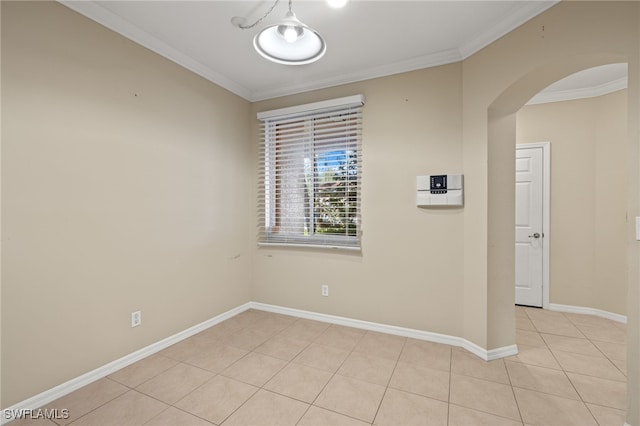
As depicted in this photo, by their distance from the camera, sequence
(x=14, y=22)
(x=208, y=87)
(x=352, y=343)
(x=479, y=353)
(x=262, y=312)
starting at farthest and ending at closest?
(x=262, y=312), (x=208, y=87), (x=352, y=343), (x=479, y=353), (x=14, y=22)

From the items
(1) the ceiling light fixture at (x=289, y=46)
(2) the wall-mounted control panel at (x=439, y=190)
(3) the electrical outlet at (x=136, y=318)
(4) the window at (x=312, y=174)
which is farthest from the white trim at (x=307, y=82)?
(3) the electrical outlet at (x=136, y=318)

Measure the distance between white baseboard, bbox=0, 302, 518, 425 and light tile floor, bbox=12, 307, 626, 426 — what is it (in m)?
0.06

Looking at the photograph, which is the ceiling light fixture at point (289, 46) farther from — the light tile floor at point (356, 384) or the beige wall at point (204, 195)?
the light tile floor at point (356, 384)

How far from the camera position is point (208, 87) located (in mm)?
3016

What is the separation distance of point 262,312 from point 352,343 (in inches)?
50.6

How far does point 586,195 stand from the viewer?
3354mm

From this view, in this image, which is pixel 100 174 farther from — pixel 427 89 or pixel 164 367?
pixel 427 89

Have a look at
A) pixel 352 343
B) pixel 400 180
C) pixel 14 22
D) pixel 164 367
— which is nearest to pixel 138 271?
pixel 164 367

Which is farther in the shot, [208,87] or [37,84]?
[208,87]

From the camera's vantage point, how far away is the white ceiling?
6.63 ft

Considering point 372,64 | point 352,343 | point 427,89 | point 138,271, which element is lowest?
point 352,343

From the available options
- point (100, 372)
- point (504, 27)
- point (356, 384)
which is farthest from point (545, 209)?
point (100, 372)

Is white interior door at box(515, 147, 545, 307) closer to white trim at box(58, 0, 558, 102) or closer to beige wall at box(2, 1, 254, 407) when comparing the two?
white trim at box(58, 0, 558, 102)

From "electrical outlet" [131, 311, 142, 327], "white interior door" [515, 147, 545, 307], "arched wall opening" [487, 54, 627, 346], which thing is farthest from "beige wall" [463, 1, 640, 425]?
"electrical outlet" [131, 311, 142, 327]
